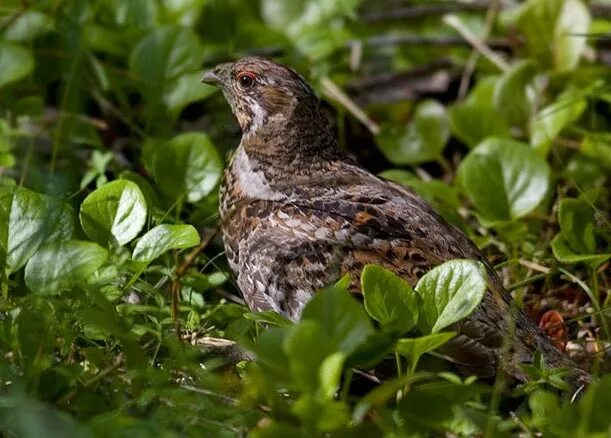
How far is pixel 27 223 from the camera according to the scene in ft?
12.0

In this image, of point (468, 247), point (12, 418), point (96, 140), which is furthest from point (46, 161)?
point (12, 418)

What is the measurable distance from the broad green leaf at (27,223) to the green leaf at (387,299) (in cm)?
104

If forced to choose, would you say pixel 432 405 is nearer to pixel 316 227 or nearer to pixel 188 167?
pixel 316 227

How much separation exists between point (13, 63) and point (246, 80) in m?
1.13

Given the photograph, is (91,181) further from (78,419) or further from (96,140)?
(78,419)

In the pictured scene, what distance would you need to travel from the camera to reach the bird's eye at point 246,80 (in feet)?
14.7

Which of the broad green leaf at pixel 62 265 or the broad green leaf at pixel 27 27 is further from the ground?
the broad green leaf at pixel 27 27

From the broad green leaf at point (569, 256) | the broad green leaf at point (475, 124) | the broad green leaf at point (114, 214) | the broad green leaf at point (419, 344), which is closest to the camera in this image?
the broad green leaf at point (419, 344)

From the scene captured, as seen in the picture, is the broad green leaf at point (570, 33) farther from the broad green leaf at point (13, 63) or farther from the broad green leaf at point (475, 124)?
the broad green leaf at point (13, 63)

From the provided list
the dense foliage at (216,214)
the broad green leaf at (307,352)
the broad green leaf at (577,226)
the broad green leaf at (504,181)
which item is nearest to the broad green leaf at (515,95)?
the dense foliage at (216,214)

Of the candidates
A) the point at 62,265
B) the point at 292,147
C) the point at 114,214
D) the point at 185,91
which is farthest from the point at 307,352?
the point at 185,91

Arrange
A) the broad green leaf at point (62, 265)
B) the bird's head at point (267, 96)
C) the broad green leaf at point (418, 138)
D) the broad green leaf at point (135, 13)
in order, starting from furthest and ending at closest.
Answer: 1. the broad green leaf at point (135, 13)
2. the broad green leaf at point (418, 138)
3. the bird's head at point (267, 96)
4. the broad green leaf at point (62, 265)

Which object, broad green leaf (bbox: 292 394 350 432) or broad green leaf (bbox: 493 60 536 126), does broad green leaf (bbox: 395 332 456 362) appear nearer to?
broad green leaf (bbox: 292 394 350 432)

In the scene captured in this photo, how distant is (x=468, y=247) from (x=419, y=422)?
113 cm
